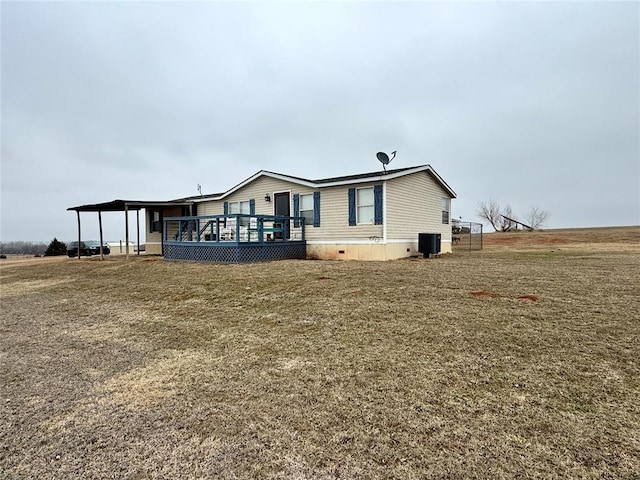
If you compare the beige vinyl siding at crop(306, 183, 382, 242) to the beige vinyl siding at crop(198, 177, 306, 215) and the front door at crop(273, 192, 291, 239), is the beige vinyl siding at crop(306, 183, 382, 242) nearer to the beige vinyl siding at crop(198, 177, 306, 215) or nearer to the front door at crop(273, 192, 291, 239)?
the beige vinyl siding at crop(198, 177, 306, 215)

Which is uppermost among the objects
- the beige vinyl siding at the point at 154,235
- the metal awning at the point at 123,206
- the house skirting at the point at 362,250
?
the metal awning at the point at 123,206

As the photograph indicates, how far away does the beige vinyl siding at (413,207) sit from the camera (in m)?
13.2

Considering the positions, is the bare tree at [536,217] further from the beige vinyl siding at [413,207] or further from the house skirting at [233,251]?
the house skirting at [233,251]

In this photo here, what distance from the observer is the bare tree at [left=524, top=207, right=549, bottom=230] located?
4653cm

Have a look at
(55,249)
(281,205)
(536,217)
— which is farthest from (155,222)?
(536,217)

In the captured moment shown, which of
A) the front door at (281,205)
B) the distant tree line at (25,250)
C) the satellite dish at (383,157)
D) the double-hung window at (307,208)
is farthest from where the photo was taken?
the distant tree line at (25,250)

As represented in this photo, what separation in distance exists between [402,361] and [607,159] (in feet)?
109

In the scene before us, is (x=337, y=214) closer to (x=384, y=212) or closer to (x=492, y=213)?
(x=384, y=212)

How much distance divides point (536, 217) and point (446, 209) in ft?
118

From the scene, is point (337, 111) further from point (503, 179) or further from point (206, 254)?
point (503, 179)

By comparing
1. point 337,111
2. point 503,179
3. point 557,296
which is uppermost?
point 337,111

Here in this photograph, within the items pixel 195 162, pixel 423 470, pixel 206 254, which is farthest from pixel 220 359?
pixel 195 162

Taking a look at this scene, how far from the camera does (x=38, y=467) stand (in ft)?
7.74

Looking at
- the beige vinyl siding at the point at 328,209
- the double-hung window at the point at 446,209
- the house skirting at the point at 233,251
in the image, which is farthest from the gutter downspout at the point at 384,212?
the double-hung window at the point at 446,209
